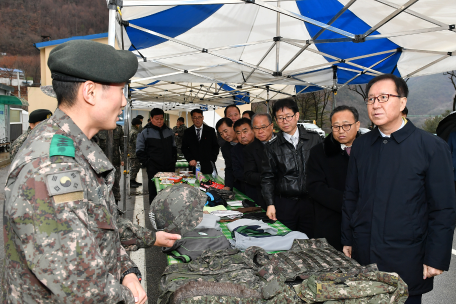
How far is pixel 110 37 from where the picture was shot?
3.10m

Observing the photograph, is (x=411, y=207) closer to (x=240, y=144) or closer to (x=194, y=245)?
(x=194, y=245)

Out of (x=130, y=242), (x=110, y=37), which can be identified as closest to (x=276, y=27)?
(x=110, y=37)

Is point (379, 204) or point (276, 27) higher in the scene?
point (276, 27)

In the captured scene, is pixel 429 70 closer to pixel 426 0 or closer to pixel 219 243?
pixel 426 0

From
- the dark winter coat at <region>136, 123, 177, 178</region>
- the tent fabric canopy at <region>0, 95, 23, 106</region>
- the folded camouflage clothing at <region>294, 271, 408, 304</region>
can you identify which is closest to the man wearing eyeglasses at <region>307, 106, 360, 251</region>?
the folded camouflage clothing at <region>294, 271, 408, 304</region>

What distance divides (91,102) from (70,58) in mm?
142

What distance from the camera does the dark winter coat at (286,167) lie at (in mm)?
3012

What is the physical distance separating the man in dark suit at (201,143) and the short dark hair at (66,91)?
5.38 meters

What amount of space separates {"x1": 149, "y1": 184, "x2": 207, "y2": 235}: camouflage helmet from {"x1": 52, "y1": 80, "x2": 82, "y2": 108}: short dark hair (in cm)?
108

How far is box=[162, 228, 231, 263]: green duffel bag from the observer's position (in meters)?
1.93

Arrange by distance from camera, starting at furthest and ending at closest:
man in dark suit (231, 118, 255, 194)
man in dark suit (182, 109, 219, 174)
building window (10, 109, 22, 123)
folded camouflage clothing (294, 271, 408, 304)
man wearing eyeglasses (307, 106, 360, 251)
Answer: building window (10, 109, 22, 123)
man in dark suit (182, 109, 219, 174)
man in dark suit (231, 118, 255, 194)
man wearing eyeglasses (307, 106, 360, 251)
folded camouflage clothing (294, 271, 408, 304)

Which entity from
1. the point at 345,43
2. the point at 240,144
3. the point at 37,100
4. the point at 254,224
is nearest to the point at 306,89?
the point at 345,43

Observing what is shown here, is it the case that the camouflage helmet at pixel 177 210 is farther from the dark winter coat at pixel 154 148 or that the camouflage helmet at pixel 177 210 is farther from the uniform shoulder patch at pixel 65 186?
the dark winter coat at pixel 154 148

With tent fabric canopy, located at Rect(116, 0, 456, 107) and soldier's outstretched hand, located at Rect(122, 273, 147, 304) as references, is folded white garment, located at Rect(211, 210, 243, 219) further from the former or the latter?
tent fabric canopy, located at Rect(116, 0, 456, 107)
